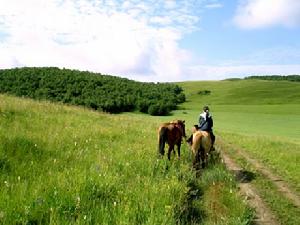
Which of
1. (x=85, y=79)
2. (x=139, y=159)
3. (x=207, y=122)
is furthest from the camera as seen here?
(x=85, y=79)

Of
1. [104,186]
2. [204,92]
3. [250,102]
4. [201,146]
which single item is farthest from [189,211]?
[204,92]

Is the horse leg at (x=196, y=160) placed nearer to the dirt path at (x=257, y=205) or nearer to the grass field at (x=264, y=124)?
the dirt path at (x=257, y=205)

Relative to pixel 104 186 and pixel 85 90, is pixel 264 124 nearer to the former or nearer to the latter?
pixel 85 90

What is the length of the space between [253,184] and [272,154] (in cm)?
809

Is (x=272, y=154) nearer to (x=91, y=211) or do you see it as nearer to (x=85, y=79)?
(x=91, y=211)

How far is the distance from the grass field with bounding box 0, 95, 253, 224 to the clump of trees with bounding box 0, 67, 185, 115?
A: 213 feet

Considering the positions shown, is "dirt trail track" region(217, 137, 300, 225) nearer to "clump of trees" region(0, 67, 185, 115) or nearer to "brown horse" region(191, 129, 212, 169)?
"brown horse" region(191, 129, 212, 169)

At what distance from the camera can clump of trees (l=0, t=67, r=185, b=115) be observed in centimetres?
8038

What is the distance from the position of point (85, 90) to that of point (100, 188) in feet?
257

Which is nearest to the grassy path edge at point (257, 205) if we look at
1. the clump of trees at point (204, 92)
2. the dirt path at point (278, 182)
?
the dirt path at point (278, 182)

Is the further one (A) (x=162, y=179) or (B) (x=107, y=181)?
(A) (x=162, y=179)

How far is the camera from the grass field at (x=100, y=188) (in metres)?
7.10

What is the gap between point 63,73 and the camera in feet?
299

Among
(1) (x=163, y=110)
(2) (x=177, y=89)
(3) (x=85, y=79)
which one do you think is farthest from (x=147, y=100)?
(2) (x=177, y=89)
